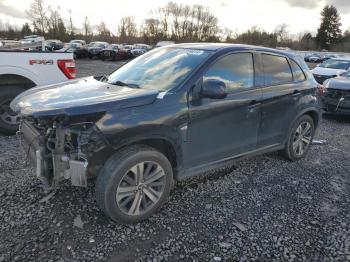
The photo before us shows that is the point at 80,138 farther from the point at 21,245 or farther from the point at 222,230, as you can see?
the point at 222,230

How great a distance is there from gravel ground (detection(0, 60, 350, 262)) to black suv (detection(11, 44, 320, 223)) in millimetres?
333

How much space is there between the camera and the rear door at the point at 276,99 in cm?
431

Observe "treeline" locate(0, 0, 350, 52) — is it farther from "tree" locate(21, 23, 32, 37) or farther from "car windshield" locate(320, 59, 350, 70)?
"car windshield" locate(320, 59, 350, 70)

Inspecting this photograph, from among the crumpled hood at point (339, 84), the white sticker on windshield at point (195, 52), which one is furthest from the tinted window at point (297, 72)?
the crumpled hood at point (339, 84)

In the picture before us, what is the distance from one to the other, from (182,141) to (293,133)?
7.57ft

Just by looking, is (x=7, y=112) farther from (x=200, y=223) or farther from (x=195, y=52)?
(x=200, y=223)

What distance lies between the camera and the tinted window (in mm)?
4828

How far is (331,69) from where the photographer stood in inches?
536

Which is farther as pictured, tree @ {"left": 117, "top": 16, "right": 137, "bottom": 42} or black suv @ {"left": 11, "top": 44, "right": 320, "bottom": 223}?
tree @ {"left": 117, "top": 16, "right": 137, "bottom": 42}

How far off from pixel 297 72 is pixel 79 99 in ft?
10.9

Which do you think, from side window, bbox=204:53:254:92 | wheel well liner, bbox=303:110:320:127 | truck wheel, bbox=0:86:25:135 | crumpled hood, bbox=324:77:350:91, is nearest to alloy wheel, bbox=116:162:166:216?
side window, bbox=204:53:254:92

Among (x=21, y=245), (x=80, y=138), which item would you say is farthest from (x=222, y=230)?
(x=21, y=245)

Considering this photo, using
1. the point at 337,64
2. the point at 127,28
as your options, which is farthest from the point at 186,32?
the point at 337,64

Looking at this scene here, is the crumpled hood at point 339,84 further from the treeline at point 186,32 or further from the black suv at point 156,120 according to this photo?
the treeline at point 186,32
